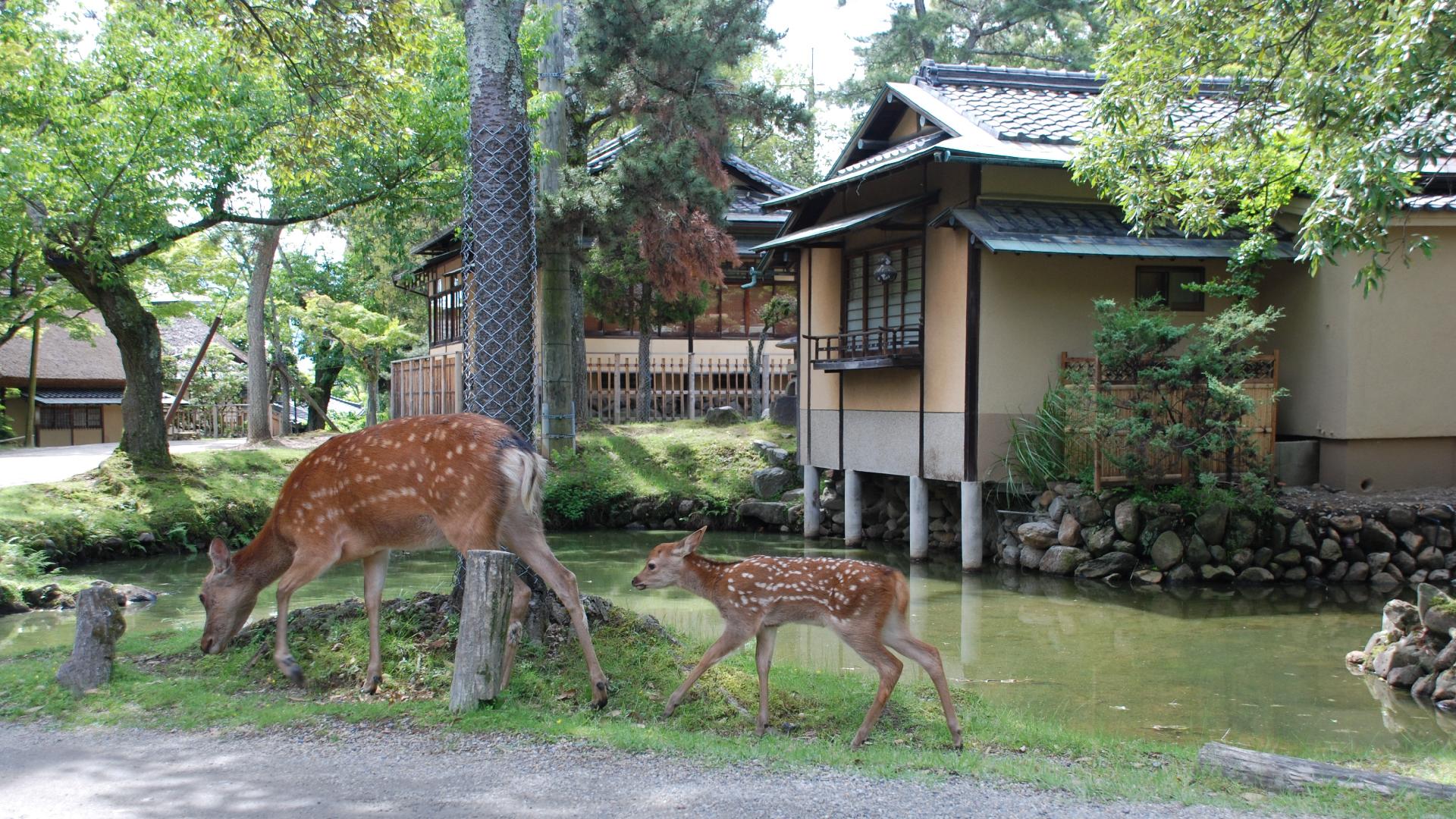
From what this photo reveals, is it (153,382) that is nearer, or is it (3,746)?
(3,746)

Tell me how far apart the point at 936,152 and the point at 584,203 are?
22.7 feet

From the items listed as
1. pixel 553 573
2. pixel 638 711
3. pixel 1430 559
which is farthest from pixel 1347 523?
pixel 553 573

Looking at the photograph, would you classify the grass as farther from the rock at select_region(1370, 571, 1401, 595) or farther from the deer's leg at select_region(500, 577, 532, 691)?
the rock at select_region(1370, 571, 1401, 595)

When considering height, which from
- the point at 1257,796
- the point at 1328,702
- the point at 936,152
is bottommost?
the point at 1328,702

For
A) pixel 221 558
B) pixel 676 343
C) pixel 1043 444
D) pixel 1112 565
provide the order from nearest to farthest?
pixel 221 558
pixel 1112 565
pixel 1043 444
pixel 676 343

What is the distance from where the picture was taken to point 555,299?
68.7ft

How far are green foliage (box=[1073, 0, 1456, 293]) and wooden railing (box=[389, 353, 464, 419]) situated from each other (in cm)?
1510

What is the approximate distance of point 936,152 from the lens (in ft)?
46.0

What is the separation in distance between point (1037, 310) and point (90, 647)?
12.3 meters

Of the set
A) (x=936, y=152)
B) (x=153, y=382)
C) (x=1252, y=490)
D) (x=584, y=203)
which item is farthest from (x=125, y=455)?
(x=1252, y=490)

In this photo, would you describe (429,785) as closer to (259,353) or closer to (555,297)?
(555,297)

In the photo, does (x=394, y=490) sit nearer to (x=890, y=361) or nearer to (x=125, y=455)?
(x=890, y=361)

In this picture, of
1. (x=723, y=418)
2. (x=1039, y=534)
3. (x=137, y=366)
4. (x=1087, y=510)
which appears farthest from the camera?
(x=723, y=418)

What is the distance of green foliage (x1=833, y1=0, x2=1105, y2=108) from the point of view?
33562 millimetres
